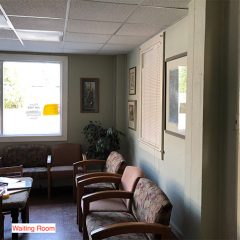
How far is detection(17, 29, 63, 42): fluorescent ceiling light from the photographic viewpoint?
3.47m

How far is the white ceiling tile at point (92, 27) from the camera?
3010mm

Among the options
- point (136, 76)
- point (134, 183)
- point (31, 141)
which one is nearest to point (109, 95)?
point (136, 76)

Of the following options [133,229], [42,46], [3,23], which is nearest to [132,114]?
[42,46]

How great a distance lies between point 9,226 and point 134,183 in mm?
1629

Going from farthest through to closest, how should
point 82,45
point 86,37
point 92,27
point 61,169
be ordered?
point 61,169 → point 82,45 → point 86,37 → point 92,27

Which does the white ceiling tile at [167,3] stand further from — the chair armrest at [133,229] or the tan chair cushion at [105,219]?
the tan chair cushion at [105,219]

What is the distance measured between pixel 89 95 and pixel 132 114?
0.99 meters

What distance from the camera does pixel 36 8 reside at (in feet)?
8.38

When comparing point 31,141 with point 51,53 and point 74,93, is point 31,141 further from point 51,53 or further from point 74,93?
point 51,53

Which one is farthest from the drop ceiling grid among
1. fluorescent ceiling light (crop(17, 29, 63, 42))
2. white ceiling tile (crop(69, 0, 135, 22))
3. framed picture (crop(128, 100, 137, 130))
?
framed picture (crop(128, 100, 137, 130))

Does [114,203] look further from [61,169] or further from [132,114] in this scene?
[132,114]

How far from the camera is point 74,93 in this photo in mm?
5180

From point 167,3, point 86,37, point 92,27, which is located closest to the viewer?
point 167,3

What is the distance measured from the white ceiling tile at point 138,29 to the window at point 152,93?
5.4 inches
